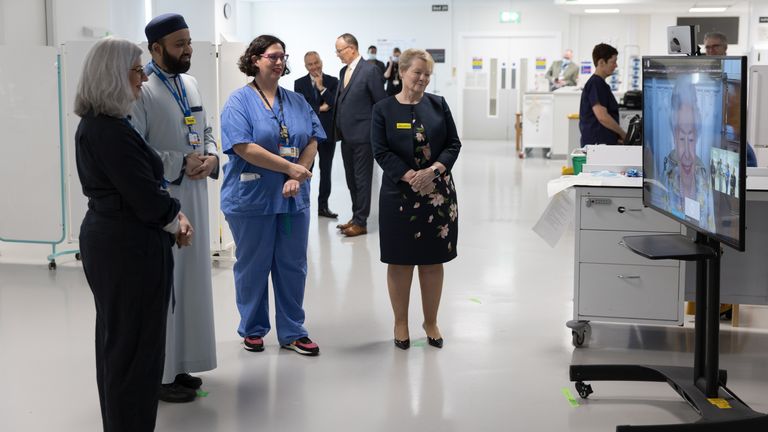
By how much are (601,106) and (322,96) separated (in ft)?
9.40

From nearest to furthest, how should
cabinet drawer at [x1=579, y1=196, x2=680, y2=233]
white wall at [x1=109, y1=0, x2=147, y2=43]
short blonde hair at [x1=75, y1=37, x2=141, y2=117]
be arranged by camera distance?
short blonde hair at [x1=75, y1=37, x2=141, y2=117], cabinet drawer at [x1=579, y1=196, x2=680, y2=233], white wall at [x1=109, y1=0, x2=147, y2=43]

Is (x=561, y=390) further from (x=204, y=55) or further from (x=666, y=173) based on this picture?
(x=204, y=55)

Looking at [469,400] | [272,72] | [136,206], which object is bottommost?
[469,400]


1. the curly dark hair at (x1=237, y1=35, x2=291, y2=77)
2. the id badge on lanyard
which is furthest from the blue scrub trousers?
the curly dark hair at (x1=237, y1=35, x2=291, y2=77)

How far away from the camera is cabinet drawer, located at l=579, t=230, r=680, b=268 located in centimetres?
424

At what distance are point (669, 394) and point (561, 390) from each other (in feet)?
1.40

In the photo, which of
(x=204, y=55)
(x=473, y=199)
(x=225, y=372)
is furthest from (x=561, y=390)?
(x=473, y=199)

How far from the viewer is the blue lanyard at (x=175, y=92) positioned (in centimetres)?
350

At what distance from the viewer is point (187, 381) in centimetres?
370

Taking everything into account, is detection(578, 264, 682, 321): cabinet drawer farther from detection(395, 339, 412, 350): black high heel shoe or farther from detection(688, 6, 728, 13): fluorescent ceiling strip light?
detection(688, 6, 728, 13): fluorescent ceiling strip light

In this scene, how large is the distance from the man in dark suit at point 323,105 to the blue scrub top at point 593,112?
7.48 feet

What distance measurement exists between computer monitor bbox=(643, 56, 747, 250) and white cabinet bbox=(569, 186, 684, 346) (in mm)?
555

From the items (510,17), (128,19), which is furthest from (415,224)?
(510,17)

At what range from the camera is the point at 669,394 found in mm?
3695
